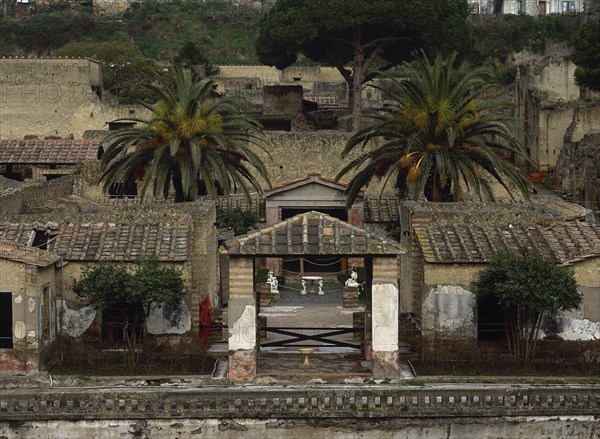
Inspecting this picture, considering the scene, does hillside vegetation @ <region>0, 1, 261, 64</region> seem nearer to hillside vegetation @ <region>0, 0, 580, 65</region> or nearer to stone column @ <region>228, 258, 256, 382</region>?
hillside vegetation @ <region>0, 0, 580, 65</region>

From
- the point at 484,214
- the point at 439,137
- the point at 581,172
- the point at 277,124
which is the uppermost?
the point at 439,137

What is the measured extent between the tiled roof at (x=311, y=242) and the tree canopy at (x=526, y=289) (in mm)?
2108

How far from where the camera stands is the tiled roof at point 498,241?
1131 inches

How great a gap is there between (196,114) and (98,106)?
2586 centimetres

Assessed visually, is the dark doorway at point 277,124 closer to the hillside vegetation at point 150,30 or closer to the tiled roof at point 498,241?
the hillside vegetation at point 150,30

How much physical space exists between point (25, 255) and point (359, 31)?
37.6 metres

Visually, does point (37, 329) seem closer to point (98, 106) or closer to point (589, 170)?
point (589, 170)

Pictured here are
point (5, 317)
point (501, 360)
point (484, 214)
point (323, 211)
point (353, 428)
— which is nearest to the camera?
point (353, 428)

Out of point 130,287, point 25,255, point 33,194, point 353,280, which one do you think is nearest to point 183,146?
point 353,280

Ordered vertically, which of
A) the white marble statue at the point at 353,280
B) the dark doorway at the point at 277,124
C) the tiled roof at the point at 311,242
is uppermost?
the dark doorway at the point at 277,124

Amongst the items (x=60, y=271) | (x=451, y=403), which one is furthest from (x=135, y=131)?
(x=451, y=403)

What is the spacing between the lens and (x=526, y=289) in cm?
2750

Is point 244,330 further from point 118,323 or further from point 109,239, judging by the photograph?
point 109,239

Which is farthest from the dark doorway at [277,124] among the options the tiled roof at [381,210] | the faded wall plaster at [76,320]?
the faded wall plaster at [76,320]
